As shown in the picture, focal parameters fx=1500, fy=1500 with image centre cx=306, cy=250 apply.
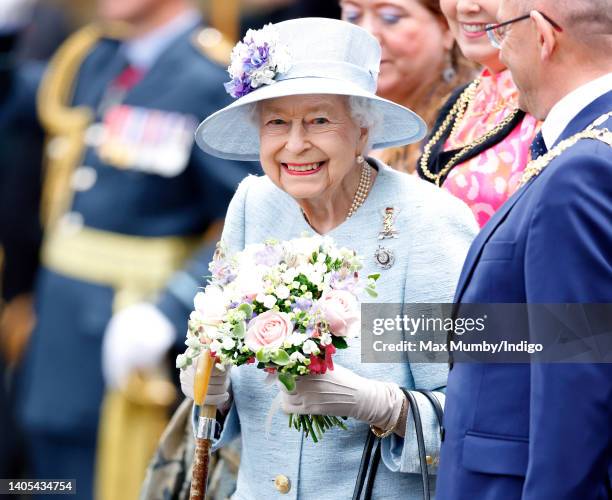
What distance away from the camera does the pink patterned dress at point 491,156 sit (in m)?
3.92

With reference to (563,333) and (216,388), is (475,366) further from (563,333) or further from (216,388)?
(216,388)

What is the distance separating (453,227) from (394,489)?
0.65 metres

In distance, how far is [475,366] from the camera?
317 centimetres

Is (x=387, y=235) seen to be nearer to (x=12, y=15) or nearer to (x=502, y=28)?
(x=502, y=28)

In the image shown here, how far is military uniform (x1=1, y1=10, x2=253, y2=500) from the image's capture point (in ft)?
18.4

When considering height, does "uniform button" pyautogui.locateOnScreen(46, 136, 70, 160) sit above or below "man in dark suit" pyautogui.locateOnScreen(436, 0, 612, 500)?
above

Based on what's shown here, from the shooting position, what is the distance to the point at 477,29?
409 centimetres

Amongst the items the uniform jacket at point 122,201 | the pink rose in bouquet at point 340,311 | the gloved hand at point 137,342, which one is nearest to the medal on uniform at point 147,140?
the uniform jacket at point 122,201

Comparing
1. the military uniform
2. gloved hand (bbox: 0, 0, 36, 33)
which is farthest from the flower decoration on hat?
gloved hand (bbox: 0, 0, 36, 33)

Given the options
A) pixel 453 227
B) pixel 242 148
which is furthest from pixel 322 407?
pixel 242 148

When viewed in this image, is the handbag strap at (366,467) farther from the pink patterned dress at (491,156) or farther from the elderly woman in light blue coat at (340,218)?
the pink patterned dress at (491,156)

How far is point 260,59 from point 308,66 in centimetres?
12

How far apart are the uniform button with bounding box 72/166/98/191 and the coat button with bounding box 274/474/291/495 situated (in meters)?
2.32

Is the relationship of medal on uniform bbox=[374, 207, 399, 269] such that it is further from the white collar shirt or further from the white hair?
the white collar shirt
